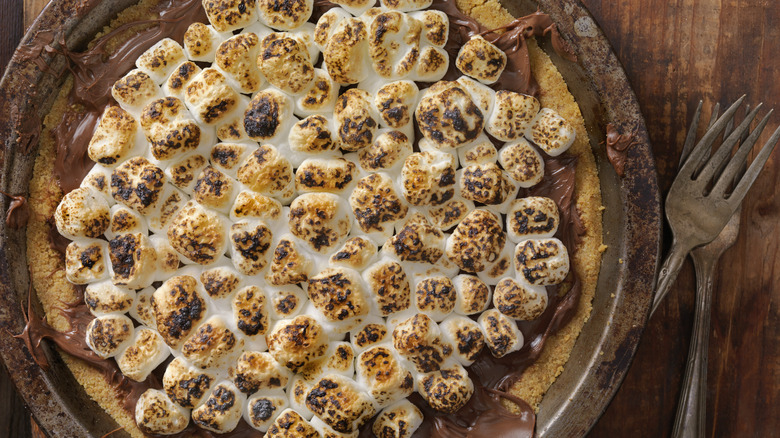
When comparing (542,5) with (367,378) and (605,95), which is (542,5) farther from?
(367,378)

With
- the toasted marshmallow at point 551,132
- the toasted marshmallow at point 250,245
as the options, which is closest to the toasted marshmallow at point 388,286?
the toasted marshmallow at point 250,245

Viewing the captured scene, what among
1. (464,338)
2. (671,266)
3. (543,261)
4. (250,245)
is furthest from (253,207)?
(671,266)

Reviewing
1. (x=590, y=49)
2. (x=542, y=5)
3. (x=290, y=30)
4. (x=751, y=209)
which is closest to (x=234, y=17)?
(x=290, y=30)

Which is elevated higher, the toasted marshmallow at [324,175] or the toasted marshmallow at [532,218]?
the toasted marshmallow at [324,175]

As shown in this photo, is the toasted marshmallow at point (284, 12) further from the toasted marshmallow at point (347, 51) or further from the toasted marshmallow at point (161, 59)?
the toasted marshmallow at point (161, 59)

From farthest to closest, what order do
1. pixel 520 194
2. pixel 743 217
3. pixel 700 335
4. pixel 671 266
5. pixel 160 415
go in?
pixel 743 217
pixel 700 335
pixel 671 266
pixel 520 194
pixel 160 415

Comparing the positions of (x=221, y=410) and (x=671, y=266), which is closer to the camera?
(x=221, y=410)

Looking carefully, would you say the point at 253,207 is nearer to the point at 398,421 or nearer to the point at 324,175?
the point at 324,175

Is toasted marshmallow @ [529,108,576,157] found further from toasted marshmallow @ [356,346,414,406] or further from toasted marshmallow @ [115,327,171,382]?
toasted marshmallow @ [115,327,171,382]
